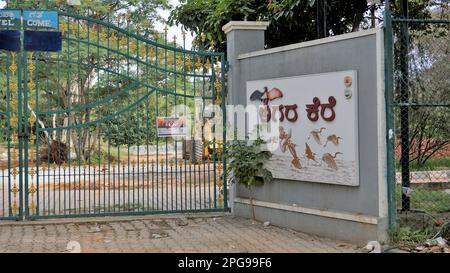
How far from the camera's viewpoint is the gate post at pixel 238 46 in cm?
902

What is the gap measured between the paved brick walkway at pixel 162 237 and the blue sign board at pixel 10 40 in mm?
2569

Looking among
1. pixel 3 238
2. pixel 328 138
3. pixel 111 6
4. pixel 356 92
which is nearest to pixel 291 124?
pixel 328 138

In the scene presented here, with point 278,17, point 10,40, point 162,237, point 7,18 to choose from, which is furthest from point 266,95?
point 7,18

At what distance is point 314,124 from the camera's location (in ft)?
25.1

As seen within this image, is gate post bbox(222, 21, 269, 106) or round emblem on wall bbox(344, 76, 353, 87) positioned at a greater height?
Answer: gate post bbox(222, 21, 269, 106)

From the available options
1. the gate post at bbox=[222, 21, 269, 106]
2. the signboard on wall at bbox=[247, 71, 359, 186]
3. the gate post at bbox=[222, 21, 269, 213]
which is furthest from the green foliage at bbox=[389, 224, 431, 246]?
the gate post at bbox=[222, 21, 269, 106]

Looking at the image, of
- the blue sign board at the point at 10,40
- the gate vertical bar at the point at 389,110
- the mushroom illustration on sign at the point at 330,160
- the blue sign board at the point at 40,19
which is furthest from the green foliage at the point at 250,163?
the blue sign board at the point at 10,40

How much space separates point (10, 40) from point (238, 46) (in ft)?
11.2

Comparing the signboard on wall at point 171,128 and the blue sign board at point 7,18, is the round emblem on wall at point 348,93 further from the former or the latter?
the blue sign board at point 7,18

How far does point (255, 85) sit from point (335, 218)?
8.13ft

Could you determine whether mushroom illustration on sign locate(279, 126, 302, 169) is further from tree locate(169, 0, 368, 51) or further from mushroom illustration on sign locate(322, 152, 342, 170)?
tree locate(169, 0, 368, 51)

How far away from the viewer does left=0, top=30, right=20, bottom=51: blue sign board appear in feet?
27.2

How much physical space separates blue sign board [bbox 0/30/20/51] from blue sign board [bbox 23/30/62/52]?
111 mm

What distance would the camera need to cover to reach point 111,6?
19625mm
